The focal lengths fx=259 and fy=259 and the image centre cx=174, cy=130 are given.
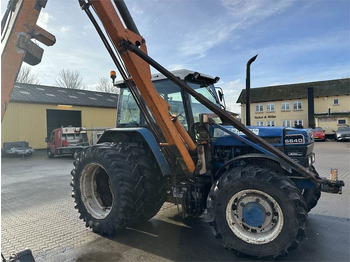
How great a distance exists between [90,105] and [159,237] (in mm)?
21644

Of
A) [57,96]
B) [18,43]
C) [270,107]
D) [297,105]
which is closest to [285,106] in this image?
[297,105]

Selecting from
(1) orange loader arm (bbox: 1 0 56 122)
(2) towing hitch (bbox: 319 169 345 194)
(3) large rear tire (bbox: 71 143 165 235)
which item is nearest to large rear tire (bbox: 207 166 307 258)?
(2) towing hitch (bbox: 319 169 345 194)

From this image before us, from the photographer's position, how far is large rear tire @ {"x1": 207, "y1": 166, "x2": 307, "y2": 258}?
2949mm

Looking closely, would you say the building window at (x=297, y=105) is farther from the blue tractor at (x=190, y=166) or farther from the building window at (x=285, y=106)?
the blue tractor at (x=190, y=166)

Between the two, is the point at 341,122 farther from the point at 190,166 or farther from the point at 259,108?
the point at 190,166

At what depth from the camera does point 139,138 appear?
437cm

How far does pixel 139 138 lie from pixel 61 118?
24.2 m

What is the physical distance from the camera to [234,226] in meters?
3.23

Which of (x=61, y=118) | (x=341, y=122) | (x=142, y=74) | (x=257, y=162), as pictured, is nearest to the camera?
(x=142, y=74)

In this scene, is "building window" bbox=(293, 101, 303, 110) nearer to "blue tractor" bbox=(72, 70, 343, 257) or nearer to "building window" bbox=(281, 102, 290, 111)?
"building window" bbox=(281, 102, 290, 111)

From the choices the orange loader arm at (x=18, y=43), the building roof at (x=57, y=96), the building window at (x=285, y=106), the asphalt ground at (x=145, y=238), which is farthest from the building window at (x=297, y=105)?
the orange loader arm at (x=18, y=43)

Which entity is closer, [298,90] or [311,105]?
[311,105]

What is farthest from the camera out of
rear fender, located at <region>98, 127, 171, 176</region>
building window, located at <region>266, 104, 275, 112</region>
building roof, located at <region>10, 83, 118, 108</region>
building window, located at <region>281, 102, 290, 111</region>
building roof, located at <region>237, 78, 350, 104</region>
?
building window, located at <region>266, 104, 275, 112</region>

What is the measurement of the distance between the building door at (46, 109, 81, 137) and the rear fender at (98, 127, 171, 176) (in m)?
21.5
